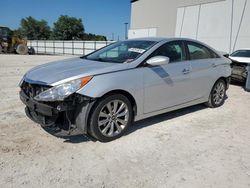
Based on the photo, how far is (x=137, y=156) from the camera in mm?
3338

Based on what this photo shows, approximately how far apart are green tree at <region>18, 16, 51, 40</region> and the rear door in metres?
76.5

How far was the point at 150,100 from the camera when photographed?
13.4 ft

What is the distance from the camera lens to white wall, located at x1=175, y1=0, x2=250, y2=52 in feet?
47.3

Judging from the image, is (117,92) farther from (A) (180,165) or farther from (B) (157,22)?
(B) (157,22)

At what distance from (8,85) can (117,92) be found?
17.1 feet

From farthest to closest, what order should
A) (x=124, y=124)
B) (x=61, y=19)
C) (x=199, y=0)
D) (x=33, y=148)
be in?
(x=61, y=19)
(x=199, y=0)
(x=124, y=124)
(x=33, y=148)

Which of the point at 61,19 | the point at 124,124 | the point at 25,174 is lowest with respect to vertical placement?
the point at 25,174

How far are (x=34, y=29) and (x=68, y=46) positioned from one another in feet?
170

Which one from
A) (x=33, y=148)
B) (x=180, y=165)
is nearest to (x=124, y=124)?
(x=180, y=165)

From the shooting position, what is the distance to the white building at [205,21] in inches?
574

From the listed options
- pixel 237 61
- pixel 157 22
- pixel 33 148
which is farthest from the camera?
pixel 157 22

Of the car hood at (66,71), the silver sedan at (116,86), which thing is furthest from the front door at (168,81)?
the car hood at (66,71)

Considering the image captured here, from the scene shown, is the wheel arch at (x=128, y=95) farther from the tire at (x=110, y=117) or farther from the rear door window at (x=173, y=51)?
the rear door window at (x=173, y=51)

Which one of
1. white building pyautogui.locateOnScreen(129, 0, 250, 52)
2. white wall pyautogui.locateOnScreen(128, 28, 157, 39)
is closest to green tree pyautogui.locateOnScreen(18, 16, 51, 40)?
white wall pyautogui.locateOnScreen(128, 28, 157, 39)
